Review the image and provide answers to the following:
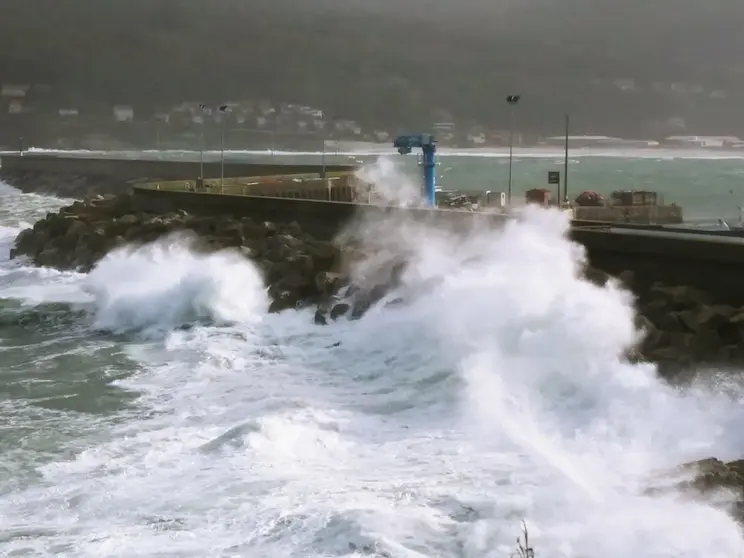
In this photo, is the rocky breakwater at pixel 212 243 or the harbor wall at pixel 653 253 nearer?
the harbor wall at pixel 653 253

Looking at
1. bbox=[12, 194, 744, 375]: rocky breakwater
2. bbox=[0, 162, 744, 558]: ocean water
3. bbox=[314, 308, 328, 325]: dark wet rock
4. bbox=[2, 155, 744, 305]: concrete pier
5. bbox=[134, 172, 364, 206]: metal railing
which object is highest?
bbox=[134, 172, 364, 206]: metal railing

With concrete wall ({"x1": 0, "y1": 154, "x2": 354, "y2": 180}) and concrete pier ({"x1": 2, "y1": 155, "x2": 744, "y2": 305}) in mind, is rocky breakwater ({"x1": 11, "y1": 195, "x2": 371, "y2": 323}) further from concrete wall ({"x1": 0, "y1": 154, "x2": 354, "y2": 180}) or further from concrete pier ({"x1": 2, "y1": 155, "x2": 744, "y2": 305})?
concrete wall ({"x1": 0, "y1": 154, "x2": 354, "y2": 180})

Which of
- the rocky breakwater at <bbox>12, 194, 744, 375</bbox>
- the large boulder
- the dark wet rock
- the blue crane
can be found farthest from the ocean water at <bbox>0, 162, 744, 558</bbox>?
the blue crane

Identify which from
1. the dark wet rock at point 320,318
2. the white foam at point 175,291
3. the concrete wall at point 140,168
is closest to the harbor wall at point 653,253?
the dark wet rock at point 320,318

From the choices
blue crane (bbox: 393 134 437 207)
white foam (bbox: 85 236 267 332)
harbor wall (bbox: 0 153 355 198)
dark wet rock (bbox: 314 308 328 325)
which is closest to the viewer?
dark wet rock (bbox: 314 308 328 325)

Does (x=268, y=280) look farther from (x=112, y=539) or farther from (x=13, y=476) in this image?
(x=112, y=539)

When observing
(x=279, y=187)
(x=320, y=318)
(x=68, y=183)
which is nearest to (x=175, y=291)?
(x=320, y=318)

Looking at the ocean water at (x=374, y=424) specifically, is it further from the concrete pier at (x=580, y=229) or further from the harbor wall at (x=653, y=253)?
the concrete pier at (x=580, y=229)

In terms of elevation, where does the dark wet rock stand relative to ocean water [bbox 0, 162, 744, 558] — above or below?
above

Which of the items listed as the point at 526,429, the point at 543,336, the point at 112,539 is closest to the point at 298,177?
the point at 543,336
